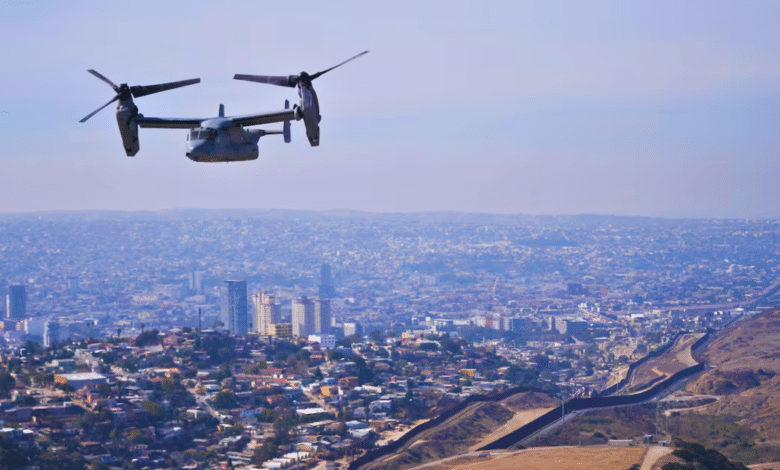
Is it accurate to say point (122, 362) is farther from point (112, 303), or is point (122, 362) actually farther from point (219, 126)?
point (112, 303)

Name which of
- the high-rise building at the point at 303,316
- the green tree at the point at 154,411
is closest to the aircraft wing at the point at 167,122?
the green tree at the point at 154,411

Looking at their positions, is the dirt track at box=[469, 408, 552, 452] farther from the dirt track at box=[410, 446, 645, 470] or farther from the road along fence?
the dirt track at box=[410, 446, 645, 470]

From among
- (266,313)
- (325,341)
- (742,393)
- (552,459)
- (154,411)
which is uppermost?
(552,459)

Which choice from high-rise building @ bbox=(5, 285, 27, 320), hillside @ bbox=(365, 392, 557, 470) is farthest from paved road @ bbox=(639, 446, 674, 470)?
high-rise building @ bbox=(5, 285, 27, 320)

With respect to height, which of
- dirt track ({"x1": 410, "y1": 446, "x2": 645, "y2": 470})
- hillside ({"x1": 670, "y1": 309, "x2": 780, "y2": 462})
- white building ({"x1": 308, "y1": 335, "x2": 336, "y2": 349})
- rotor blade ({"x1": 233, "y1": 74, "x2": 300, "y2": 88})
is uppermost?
rotor blade ({"x1": 233, "y1": 74, "x2": 300, "y2": 88})

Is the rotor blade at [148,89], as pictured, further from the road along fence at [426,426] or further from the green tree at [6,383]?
the green tree at [6,383]

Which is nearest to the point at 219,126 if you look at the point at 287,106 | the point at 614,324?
the point at 287,106

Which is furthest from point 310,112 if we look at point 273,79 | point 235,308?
point 235,308

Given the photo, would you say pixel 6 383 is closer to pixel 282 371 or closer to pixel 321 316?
pixel 282 371
